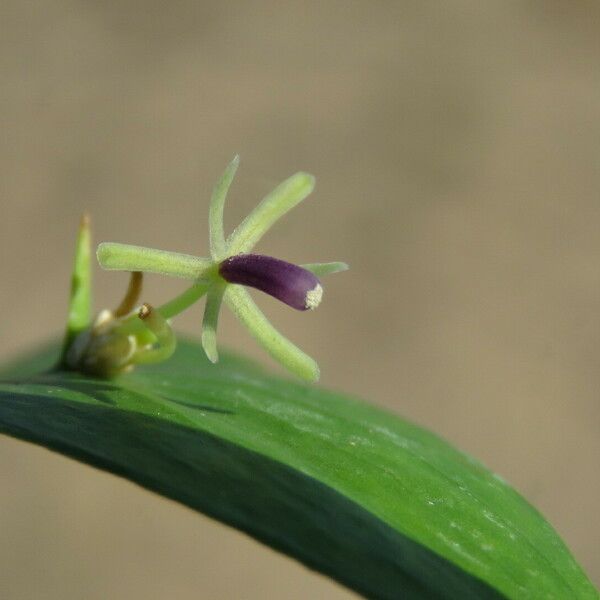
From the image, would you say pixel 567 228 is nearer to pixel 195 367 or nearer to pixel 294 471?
pixel 195 367

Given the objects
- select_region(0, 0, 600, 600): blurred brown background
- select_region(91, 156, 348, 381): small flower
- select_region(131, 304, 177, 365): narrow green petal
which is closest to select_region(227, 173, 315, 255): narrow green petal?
select_region(91, 156, 348, 381): small flower

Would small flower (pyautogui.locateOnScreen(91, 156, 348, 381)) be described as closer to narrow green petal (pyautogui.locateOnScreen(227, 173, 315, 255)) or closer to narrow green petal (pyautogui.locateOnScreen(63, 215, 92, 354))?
narrow green petal (pyautogui.locateOnScreen(227, 173, 315, 255))

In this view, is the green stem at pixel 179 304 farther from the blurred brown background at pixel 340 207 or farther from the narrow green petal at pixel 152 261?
the blurred brown background at pixel 340 207

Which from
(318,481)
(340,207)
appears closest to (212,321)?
(318,481)

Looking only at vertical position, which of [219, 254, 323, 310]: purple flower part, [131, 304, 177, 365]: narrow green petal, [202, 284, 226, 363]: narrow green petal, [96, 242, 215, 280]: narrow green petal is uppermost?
[219, 254, 323, 310]: purple flower part

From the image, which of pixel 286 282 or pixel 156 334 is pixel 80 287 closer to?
pixel 156 334
